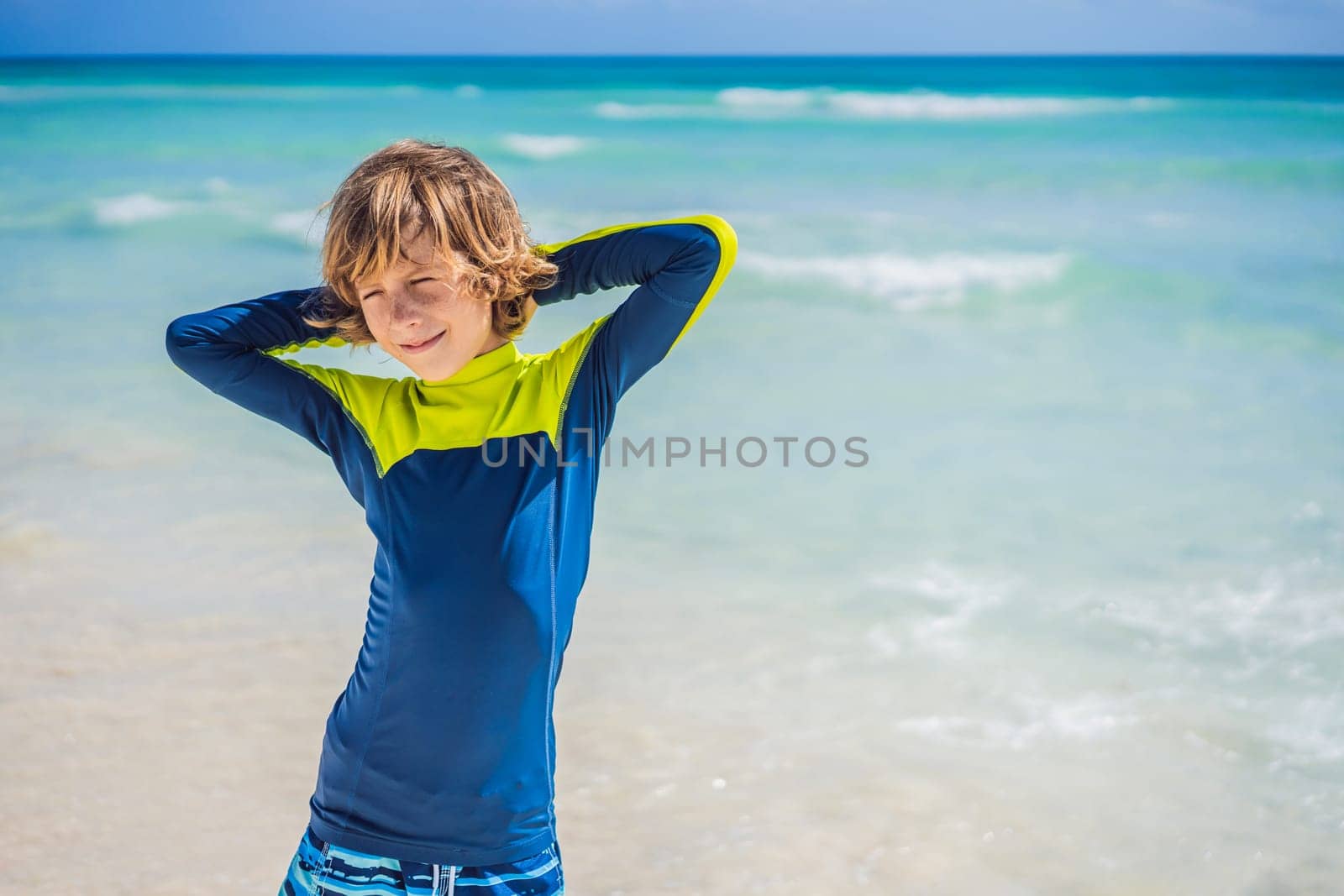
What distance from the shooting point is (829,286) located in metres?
7.54

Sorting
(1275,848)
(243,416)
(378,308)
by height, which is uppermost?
(378,308)

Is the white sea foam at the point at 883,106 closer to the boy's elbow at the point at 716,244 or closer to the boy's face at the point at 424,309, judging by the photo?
the boy's elbow at the point at 716,244

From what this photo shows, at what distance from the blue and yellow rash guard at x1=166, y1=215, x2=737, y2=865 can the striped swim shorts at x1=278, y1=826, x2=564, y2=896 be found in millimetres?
16

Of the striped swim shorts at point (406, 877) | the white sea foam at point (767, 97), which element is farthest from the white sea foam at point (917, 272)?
the white sea foam at point (767, 97)

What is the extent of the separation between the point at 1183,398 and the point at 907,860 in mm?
3716

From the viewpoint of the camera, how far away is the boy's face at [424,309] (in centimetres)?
138

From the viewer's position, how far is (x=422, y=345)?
4.60 ft

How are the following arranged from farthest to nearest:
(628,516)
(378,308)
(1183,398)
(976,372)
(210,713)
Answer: (976,372)
(1183,398)
(628,516)
(210,713)
(378,308)

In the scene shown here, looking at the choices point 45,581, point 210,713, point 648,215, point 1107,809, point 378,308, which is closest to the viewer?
point 378,308

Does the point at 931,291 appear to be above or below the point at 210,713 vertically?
above

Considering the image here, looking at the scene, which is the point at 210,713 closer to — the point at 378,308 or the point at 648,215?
the point at 378,308

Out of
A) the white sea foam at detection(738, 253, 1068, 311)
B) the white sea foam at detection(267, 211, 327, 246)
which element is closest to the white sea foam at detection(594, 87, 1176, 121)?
the white sea foam at detection(267, 211, 327, 246)

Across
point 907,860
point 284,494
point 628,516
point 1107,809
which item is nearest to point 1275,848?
point 1107,809

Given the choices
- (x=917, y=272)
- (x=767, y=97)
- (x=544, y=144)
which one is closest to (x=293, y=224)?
(x=917, y=272)
